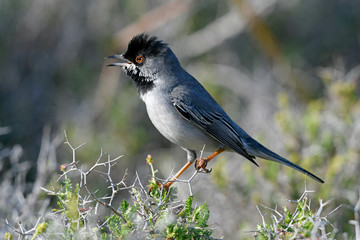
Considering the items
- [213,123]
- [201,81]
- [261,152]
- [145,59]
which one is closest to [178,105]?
[213,123]

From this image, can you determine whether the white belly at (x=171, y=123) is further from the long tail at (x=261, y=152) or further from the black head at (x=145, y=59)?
the long tail at (x=261, y=152)

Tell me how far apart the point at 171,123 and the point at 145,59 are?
0.72m

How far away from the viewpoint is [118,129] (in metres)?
6.93

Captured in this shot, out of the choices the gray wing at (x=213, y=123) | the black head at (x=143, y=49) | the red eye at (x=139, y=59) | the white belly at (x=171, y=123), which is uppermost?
the black head at (x=143, y=49)

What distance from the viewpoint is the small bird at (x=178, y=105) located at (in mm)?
4410

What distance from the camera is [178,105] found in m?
4.46

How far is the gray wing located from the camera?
4.49 meters

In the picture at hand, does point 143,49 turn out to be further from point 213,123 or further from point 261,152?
point 261,152

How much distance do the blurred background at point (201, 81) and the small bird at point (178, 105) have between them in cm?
40

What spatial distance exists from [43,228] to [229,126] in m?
2.68

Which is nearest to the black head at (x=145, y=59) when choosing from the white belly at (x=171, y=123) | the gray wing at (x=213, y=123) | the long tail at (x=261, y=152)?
the white belly at (x=171, y=123)

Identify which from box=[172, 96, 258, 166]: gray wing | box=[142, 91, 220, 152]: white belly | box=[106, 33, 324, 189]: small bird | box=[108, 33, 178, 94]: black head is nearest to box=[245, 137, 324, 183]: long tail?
box=[106, 33, 324, 189]: small bird

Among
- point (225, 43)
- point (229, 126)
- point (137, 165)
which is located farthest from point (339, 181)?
point (225, 43)

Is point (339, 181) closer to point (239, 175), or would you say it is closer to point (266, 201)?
point (266, 201)
